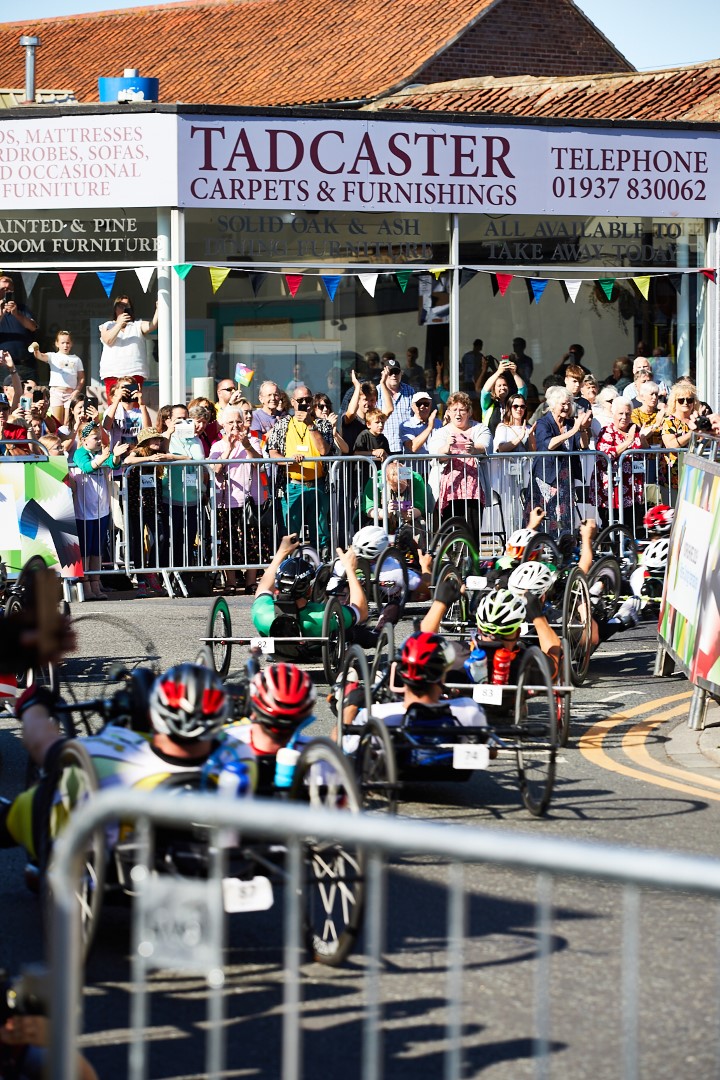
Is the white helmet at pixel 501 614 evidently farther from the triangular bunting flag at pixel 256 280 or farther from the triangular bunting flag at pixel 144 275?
the triangular bunting flag at pixel 256 280

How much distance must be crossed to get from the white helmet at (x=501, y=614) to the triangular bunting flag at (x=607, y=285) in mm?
12643

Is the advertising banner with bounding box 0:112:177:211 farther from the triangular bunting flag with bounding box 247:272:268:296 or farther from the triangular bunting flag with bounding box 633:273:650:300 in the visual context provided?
the triangular bunting flag with bounding box 633:273:650:300

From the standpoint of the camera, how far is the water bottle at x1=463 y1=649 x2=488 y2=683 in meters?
9.27

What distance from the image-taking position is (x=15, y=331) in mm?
19203

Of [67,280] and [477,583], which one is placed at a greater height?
[67,280]

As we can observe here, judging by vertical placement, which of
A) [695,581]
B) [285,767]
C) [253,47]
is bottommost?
[285,767]

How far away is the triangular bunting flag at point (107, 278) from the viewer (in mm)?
19500

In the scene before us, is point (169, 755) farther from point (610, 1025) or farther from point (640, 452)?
point (640, 452)

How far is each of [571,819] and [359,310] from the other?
521 inches

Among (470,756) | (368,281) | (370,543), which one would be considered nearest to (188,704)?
(470,756)

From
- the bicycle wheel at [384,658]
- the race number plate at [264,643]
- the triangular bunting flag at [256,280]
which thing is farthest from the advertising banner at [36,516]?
the triangular bunting flag at [256,280]

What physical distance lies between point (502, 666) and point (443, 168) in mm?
11875

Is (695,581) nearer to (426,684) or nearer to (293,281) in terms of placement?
(426,684)

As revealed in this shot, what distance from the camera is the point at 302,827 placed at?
3.08m
